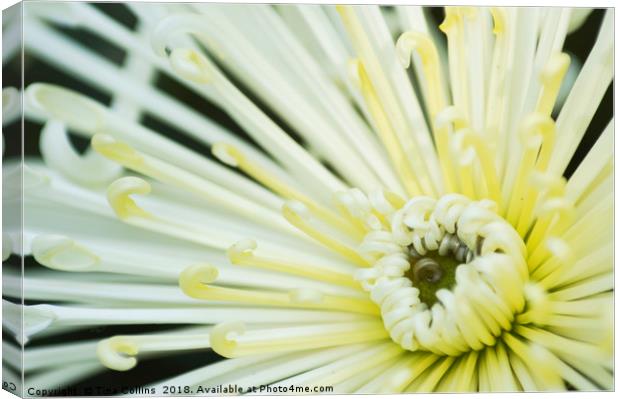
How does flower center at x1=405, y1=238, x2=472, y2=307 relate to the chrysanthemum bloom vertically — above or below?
below

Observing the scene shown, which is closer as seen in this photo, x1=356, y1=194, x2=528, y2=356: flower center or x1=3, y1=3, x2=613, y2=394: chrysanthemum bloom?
x1=356, y1=194, x2=528, y2=356: flower center

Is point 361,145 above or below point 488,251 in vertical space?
above

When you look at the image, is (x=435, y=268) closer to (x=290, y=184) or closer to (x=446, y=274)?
(x=446, y=274)

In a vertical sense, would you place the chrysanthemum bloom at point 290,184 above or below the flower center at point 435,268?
above

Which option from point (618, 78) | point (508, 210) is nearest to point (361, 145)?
point (508, 210)

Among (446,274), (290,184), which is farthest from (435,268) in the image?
(290,184)

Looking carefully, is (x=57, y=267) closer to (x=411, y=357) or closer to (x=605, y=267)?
(x=411, y=357)
